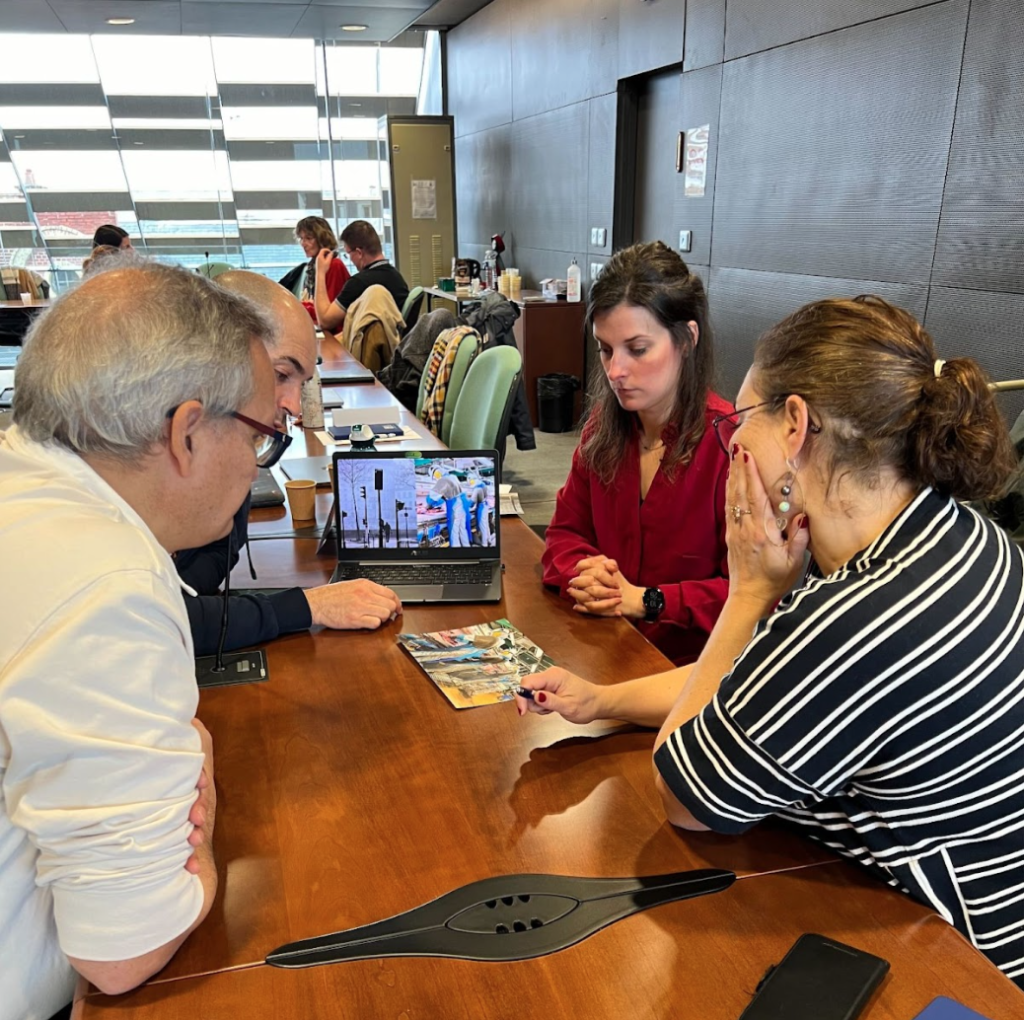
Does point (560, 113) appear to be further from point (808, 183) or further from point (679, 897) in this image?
point (679, 897)

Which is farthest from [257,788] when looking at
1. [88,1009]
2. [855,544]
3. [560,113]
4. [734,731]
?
[560,113]

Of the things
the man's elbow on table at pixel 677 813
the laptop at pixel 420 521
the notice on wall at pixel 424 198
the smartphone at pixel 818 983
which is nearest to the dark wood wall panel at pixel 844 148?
the laptop at pixel 420 521

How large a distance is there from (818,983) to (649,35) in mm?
5134

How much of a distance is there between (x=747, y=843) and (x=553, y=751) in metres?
0.28

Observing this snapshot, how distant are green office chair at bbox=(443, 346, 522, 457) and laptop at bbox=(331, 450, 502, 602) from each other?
81 centimetres

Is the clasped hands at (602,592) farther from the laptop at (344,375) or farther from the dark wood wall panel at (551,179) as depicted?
the dark wood wall panel at (551,179)

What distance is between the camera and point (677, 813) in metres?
0.99

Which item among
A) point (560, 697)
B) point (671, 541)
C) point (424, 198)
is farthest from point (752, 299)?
point (424, 198)

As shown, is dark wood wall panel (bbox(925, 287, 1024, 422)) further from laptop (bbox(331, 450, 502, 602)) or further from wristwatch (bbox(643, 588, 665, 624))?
laptop (bbox(331, 450, 502, 602))

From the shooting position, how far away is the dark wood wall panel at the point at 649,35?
4504 mm

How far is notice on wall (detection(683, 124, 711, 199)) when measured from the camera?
4.35m

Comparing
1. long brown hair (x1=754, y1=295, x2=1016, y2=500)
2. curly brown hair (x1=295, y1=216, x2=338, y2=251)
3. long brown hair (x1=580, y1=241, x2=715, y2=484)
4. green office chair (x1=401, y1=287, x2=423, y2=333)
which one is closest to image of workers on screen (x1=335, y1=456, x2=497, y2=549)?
long brown hair (x1=580, y1=241, x2=715, y2=484)

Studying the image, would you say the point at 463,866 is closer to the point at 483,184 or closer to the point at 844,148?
the point at 844,148

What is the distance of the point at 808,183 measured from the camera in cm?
356
